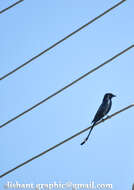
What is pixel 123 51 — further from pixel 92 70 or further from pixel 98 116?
pixel 98 116

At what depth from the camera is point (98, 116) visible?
13906mm

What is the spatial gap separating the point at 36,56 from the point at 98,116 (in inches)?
148

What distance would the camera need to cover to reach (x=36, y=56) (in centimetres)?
1054

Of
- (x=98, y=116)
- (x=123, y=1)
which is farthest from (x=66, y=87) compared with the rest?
(x=98, y=116)

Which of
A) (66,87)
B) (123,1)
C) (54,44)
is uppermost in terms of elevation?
(123,1)

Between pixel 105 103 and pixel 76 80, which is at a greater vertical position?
pixel 105 103

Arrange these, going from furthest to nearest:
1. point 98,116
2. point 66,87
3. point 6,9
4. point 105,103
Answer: point 105,103 < point 98,116 < point 6,9 < point 66,87

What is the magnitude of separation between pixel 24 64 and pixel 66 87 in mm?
815

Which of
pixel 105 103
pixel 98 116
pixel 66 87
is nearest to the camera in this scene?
pixel 66 87

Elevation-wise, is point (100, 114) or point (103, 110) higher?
point (103, 110)

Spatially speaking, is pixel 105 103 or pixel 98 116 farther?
pixel 105 103

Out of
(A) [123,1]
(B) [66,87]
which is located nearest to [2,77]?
(B) [66,87]

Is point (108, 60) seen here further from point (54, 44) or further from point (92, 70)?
point (54, 44)

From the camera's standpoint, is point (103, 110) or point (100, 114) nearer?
point (100, 114)
